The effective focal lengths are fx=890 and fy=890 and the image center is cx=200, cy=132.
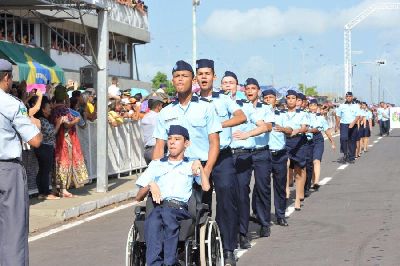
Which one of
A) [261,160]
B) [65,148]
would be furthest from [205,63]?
[65,148]

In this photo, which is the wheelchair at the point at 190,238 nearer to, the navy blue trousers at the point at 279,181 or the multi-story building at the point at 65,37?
the navy blue trousers at the point at 279,181

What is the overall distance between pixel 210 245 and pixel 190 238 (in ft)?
0.58

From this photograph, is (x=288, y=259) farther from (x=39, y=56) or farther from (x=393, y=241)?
(x=39, y=56)

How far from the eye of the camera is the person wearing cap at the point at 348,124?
25.4 m

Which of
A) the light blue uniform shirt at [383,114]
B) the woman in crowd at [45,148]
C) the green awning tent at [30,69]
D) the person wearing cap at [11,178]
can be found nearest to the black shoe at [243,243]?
the person wearing cap at [11,178]

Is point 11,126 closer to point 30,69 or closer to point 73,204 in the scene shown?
point 73,204

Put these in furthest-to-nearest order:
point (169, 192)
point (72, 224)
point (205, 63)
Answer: point (72, 224) < point (205, 63) < point (169, 192)

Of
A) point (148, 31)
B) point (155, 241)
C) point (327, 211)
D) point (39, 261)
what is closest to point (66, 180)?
point (327, 211)

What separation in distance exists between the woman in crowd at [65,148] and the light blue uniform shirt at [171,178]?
768 centimetres

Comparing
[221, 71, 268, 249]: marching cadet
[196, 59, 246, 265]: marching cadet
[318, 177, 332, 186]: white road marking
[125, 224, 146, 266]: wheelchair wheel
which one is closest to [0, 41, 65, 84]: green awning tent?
[318, 177, 332, 186]: white road marking

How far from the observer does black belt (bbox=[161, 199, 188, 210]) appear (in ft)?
24.6

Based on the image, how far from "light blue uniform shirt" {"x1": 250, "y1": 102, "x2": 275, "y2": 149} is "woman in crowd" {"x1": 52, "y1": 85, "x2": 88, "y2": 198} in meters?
4.89

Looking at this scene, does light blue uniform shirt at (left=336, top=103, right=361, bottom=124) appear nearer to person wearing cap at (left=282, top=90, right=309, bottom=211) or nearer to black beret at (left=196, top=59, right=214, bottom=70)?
person wearing cap at (left=282, top=90, right=309, bottom=211)

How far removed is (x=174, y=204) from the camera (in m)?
7.52
